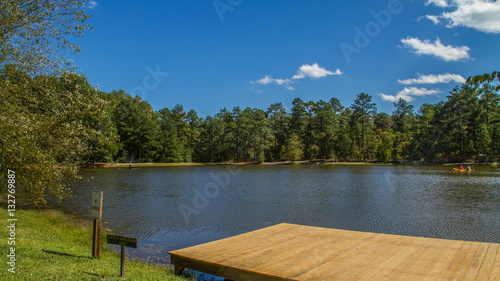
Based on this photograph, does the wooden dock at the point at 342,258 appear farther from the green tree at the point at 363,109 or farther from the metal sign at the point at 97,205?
the green tree at the point at 363,109

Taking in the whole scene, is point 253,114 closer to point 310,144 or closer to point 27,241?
point 310,144

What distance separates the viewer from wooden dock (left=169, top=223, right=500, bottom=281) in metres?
5.47

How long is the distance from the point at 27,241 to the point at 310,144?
2991 inches

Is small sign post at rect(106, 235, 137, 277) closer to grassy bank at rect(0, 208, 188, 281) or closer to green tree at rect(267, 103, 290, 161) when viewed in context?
grassy bank at rect(0, 208, 188, 281)

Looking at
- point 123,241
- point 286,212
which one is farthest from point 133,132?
point 123,241

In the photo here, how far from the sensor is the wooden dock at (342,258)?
5469mm

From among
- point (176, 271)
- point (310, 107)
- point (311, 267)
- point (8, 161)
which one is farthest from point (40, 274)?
point (310, 107)

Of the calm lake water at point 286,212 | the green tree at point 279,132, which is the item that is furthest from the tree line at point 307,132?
the calm lake water at point 286,212

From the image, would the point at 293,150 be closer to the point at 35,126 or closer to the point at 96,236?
the point at 35,126

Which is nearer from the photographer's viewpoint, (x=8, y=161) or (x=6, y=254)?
(x=6, y=254)

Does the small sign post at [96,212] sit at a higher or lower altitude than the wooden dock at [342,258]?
higher

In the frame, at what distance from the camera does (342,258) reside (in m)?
6.45

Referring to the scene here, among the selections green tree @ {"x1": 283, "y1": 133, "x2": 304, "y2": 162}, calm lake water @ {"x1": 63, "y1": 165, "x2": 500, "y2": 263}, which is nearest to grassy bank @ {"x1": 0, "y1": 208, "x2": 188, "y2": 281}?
calm lake water @ {"x1": 63, "y1": 165, "x2": 500, "y2": 263}

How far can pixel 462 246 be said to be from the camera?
7.01 metres
